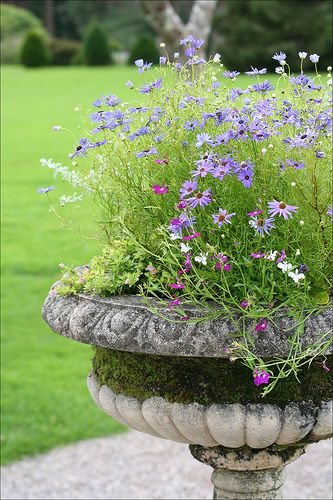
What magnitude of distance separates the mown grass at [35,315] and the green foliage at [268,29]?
960 centimetres

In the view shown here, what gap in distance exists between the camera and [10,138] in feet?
40.1

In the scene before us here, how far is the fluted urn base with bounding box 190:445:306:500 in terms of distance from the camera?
2557mm

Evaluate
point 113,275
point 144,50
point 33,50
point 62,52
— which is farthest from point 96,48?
point 113,275

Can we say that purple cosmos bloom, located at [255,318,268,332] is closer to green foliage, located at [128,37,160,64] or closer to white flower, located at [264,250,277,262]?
white flower, located at [264,250,277,262]

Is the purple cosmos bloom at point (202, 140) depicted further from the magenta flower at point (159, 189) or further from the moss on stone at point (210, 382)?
the moss on stone at point (210, 382)

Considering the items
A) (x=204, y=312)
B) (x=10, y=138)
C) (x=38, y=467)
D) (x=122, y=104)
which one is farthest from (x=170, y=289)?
(x=10, y=138)

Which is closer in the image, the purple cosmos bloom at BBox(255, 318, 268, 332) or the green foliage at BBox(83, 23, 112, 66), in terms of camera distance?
the purple cosmos bloom at BBox(255, 318, 268, 332)

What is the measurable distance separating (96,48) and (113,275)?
2518cm

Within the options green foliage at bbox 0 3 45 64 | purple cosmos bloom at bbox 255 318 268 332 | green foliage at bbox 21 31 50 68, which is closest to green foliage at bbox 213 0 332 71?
green foliage at bbox 21 31 50 68

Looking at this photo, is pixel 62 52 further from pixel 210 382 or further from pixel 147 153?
pixel 210 382

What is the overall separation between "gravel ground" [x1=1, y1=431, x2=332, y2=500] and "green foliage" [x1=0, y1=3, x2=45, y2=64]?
25.2 m

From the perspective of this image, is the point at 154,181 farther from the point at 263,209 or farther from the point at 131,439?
the point at 131,439

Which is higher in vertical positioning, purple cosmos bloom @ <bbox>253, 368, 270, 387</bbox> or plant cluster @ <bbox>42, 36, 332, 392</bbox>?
plant cluster @ <bbox>42, 36, 332, 392</bbox>

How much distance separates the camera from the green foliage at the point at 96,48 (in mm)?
26594
